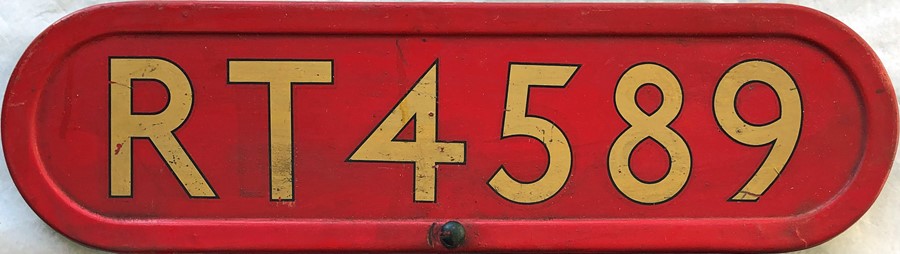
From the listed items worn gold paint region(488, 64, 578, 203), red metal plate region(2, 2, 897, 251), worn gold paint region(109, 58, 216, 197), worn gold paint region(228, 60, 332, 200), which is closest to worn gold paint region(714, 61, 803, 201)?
red metal plate region(2, 2, 897, 251)

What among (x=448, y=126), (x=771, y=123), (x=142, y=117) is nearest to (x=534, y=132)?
(x=448, y=126)

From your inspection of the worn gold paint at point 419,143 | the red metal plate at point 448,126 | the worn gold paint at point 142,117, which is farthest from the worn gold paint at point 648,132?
the worn gold paint at point 142,117

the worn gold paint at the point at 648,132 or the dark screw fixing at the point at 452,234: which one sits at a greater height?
the worn gold paint at the point at 648,132

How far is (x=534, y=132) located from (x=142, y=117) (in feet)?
1.55

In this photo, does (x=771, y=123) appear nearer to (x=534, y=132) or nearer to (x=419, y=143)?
(x=534, y=132)

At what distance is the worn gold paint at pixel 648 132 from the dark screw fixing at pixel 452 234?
7.8 inches

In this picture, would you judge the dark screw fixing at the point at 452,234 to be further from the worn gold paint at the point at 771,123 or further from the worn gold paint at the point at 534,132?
the worn gold paint at the point at 771,123

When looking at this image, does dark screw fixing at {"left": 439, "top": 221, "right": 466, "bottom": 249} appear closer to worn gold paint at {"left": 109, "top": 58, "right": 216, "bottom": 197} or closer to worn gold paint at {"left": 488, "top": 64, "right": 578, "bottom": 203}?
worn gold paint at {"left": 488, "top": 64, "right": 578, "bottom": 203}

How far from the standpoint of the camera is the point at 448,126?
1.04m

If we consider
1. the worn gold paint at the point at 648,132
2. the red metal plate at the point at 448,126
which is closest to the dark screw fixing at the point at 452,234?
the red metal plate at the point at 448,126

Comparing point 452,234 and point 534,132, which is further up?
point 534,132

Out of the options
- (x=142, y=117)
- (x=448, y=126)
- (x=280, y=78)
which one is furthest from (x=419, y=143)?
(x=142, y=117)

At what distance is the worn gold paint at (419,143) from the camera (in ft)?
3.39

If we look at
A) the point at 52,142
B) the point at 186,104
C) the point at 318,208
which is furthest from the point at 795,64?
the point at 52,142
